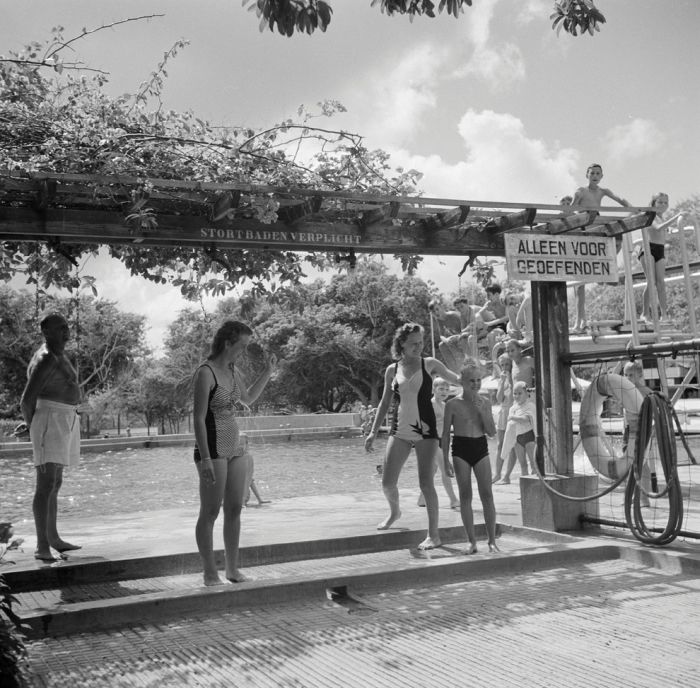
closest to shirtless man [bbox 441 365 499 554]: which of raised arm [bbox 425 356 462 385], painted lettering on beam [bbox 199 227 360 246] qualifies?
raised arm [bbox 425 356 462 385]

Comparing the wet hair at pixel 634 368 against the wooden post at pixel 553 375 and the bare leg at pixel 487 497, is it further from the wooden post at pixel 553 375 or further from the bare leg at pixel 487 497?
the bare leg at pixel 487 497

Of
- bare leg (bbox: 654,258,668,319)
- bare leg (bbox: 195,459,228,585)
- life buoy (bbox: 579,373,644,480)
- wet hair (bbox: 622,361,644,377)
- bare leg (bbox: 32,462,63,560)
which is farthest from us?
wet hair (bbox: 622,361,644,377)

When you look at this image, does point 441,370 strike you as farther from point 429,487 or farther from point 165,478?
point 165,478

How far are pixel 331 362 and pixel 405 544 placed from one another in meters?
39.6

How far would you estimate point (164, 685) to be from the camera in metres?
4.13

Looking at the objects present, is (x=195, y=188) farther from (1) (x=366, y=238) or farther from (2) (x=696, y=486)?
(2) (x=696, y=486)

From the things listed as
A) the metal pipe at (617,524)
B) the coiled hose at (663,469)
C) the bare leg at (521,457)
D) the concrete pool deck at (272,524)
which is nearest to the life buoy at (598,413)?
the concrete pool deck at (272,524)

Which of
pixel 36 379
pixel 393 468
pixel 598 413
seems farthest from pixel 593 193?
pixel 36 379

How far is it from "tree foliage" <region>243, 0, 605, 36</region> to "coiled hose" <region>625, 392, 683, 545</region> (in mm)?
3089

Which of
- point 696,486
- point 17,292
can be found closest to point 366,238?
point 696,486

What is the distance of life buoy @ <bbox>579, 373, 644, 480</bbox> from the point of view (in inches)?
347

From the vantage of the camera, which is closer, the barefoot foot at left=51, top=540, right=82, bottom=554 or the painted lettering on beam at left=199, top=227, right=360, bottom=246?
the barefoot foot at left=51, top=540, right=82, bottom=554

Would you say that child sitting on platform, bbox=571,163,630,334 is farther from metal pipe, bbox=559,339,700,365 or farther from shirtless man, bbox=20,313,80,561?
shirtless man, bbox=20,313,80,561

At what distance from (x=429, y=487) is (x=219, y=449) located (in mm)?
1996
